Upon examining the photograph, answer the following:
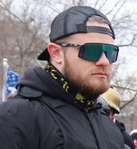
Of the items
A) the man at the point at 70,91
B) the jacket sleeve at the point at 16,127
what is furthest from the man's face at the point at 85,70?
the jacket sleeve at the point at 16,127

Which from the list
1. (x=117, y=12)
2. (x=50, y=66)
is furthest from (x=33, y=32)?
(x=50, y=66)

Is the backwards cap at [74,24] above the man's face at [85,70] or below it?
above

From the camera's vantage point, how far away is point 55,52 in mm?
1645

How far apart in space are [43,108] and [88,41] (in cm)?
50

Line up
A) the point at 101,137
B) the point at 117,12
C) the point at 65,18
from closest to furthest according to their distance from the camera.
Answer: the point at 101,137
the point at 65,18
the point at 117,12

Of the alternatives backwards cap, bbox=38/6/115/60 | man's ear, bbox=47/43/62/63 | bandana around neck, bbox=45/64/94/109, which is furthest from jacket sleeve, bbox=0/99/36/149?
backwards cap, bbox=38/6/115/60

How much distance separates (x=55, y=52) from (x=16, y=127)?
23.0 inches

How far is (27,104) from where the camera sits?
138cm

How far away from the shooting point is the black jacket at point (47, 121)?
4.18 feet

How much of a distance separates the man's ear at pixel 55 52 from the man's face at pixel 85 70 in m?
0.05

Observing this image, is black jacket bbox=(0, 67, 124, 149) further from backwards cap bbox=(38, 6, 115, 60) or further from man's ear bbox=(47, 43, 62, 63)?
backwards cap bbox=(38, 6, 115, 60)

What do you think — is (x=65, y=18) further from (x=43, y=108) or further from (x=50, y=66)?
(x=43, y=108)

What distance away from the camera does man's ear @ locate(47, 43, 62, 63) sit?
1.62m

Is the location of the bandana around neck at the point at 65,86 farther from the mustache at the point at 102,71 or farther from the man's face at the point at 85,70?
the mustache at the point at 102,71
